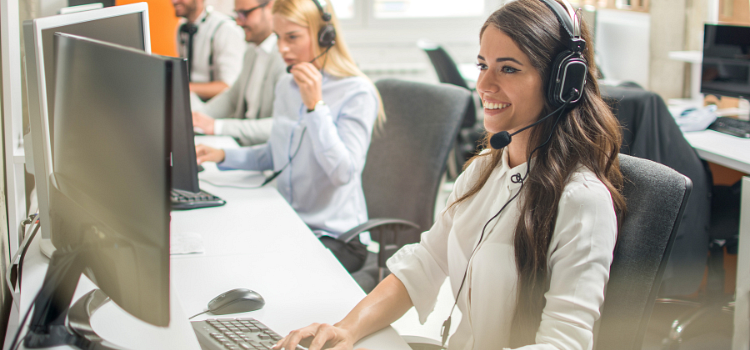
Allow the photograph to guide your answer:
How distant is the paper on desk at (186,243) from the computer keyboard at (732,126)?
6.22 ft

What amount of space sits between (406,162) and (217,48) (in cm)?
191

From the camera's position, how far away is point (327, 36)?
5.55 feet

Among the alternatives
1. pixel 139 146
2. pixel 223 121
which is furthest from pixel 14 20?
pixel 223 121

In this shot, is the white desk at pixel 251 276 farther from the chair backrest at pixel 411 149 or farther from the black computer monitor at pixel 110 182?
the chair backrest at pixel 411 149

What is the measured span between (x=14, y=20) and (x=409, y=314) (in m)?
1.49

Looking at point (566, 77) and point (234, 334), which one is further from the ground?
point (566, 77)

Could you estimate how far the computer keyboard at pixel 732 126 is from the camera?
2.10 metres

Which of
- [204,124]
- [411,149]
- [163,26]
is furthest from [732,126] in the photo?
[163,26]

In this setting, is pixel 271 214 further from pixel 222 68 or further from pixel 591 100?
pixel 222 68

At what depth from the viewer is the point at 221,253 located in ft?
3.99

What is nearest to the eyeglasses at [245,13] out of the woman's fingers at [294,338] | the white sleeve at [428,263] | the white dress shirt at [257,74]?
the white dress shirt at [257,74]

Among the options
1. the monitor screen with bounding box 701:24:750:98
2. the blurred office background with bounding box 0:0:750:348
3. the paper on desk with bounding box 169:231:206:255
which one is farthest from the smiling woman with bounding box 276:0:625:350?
the monitor screen with bounding box 701:24:750:98

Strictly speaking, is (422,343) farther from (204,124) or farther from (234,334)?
(204,124)

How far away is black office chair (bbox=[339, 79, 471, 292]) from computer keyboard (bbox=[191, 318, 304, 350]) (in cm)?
58
